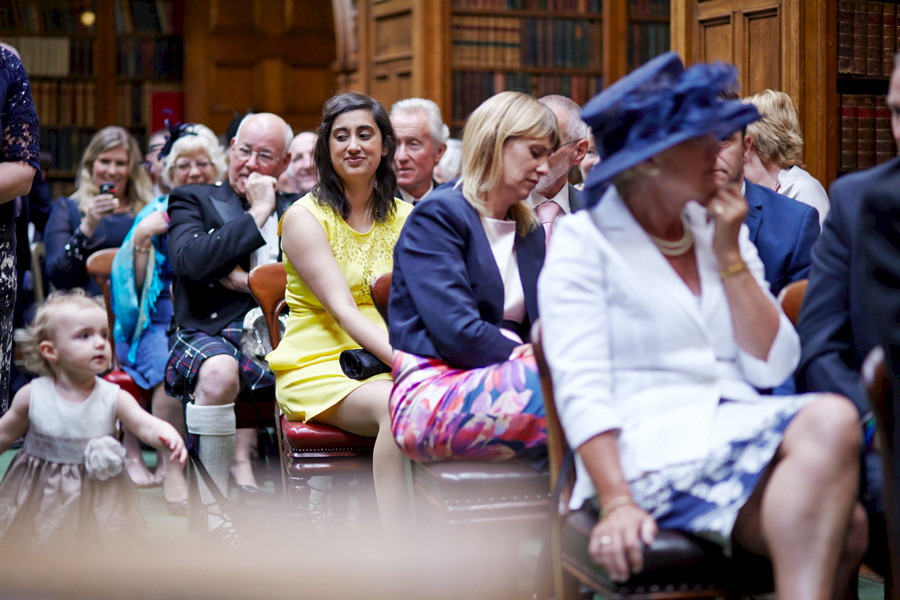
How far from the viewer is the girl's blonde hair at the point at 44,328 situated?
288 centimetres

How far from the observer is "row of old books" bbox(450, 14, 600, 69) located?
6137mm

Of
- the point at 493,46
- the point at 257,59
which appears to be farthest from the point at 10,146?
the point at 257,59

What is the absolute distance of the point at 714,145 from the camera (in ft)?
5.56

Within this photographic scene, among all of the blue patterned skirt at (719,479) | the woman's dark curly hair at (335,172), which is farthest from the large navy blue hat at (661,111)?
the woman's dark curly hair at (335,172)

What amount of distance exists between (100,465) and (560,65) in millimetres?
4396

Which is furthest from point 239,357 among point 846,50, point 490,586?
point 846,50

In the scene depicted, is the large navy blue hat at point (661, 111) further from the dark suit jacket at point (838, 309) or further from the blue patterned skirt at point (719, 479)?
the blue patterned skirt at point (719, 479)

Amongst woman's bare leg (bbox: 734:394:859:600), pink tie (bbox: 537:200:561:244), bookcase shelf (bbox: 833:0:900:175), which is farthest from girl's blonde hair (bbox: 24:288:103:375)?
bookcase shelf (bbox: 833:0:900:175)

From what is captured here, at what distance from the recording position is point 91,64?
8.35 m

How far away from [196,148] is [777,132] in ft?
7.13

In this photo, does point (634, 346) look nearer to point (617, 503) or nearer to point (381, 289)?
point (617, 503)

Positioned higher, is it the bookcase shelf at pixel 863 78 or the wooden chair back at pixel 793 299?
the bookcase shelf at pixel 863 78

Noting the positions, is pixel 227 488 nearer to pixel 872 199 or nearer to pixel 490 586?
pixel 490 586

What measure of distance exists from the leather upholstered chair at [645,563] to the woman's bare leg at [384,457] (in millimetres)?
754
